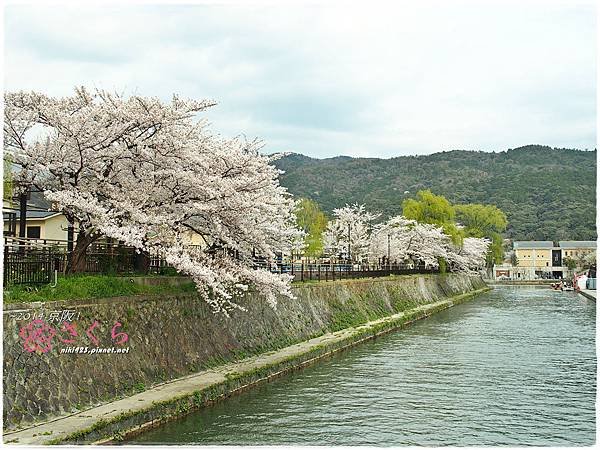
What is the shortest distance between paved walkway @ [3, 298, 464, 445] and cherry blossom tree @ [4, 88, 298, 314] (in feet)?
6.44

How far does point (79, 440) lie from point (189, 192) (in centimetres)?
677

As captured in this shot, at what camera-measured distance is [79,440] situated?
10.2 metres

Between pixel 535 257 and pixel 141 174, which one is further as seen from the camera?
pixel 535 257

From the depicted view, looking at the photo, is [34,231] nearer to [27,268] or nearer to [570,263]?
[27,268]

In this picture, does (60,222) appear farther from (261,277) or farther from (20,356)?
(20,356)

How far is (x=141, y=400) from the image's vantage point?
12477 millimetres

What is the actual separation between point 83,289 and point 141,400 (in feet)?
8.26

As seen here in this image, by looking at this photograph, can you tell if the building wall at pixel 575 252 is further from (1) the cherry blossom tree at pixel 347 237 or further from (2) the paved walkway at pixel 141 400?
(2) the paved walkway at pixel 141 400

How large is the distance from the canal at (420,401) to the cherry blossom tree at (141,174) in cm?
313

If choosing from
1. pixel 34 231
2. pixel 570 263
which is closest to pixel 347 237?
pixel 34 231

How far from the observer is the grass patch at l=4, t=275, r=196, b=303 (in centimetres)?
1185

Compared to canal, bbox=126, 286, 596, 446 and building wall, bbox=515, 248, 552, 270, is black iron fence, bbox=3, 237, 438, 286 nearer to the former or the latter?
canal, bbox=126, 286, 596, 446

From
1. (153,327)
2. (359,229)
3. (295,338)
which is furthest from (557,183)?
(153,327)

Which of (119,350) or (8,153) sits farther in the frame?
(8,153)
